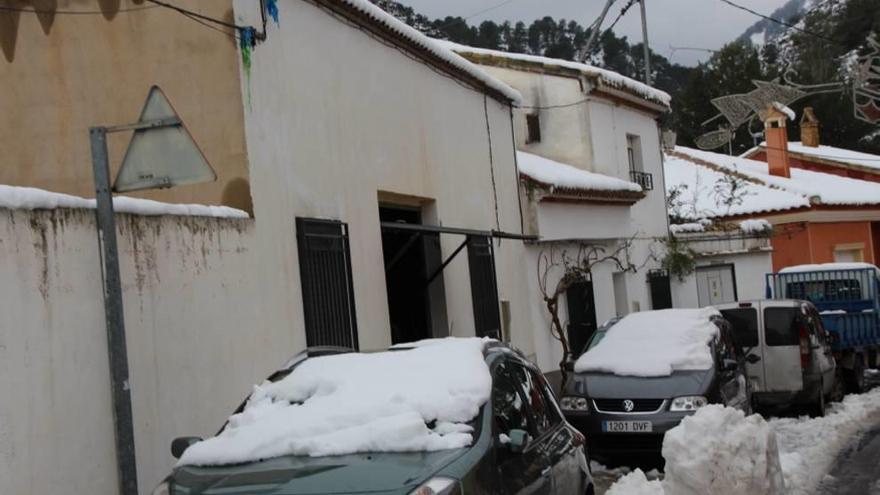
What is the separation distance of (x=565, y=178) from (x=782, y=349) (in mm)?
5436

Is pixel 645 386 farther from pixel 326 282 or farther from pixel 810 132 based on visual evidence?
pixel 810 132

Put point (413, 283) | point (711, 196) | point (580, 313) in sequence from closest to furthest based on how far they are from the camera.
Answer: point (413, 283)
point (580, 313)
point (711, 196)

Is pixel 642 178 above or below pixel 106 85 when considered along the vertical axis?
below

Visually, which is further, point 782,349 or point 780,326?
point 780,326

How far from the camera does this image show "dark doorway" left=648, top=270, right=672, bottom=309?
22438mm

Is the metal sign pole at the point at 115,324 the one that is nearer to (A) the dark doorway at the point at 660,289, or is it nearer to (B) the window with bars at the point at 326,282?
(B) the window with bars at the point at 326,282

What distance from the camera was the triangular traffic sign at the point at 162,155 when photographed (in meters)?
5.78

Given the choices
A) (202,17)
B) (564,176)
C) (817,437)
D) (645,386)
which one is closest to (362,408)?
(202,17)

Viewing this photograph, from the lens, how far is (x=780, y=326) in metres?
14.0

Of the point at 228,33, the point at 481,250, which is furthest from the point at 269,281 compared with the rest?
the point at 481,250

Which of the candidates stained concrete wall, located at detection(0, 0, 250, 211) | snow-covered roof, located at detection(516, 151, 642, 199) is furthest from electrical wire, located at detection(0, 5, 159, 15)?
snow-covered roof, located at detection(516, 151, 642, 199)

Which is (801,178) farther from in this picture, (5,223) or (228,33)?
(5,223)

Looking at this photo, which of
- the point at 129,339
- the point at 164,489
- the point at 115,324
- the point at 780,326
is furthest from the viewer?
the point at 780,326

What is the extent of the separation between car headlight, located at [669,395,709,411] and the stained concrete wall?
16.1 feet
